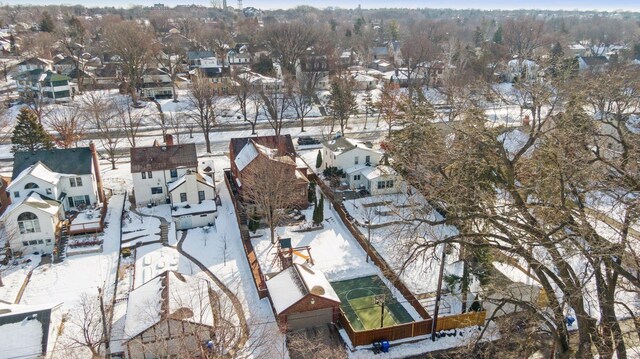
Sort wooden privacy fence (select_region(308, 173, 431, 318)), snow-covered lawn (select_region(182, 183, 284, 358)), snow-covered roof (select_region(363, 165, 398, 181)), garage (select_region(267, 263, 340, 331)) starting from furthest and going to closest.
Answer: snow-covered roof (select_region(363, 165, 398, 181))
wooden privacy fence (select_region(308, 173, 431, 318))
garage (select_region(267, 263, 340, 331))
snow-covered lawn (select_region(182, 183, 284, 358))

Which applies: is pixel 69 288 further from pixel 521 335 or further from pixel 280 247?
pixel 521 335

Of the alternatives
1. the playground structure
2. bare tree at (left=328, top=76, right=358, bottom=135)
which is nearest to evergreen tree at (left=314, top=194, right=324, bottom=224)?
the playground structure

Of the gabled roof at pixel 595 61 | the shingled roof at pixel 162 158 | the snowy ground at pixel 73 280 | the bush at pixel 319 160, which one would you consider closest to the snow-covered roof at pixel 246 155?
the shingled roof at pixel 162 158

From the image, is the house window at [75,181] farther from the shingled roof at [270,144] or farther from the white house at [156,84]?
the white house at [156,84]

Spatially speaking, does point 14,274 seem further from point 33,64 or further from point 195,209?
point 33,64

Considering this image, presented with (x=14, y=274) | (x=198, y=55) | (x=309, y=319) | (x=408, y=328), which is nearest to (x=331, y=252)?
(x=309, y=319)

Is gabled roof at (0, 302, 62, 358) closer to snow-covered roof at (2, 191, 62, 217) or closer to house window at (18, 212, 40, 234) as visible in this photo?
house window at (18, 212, 40, 234)
